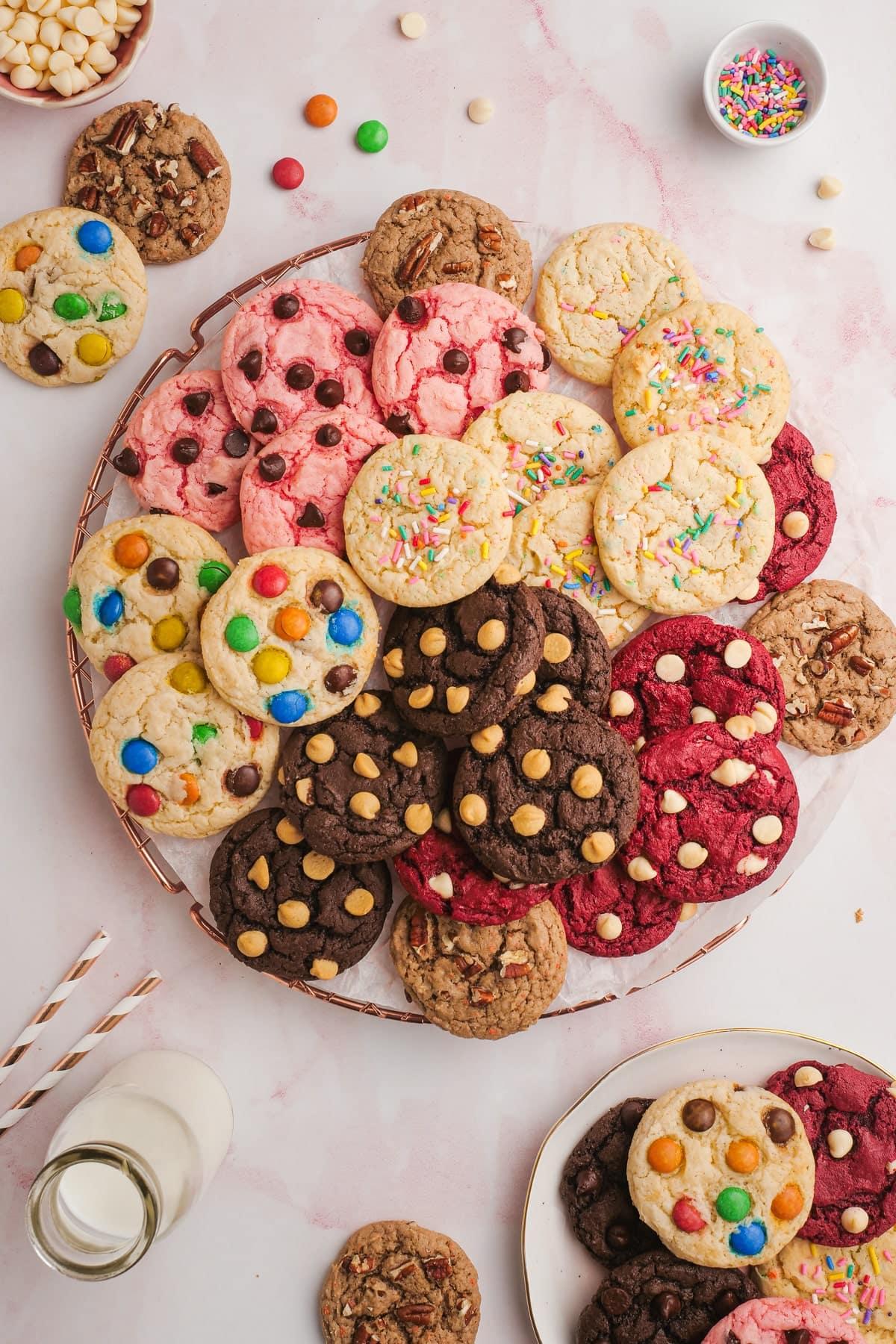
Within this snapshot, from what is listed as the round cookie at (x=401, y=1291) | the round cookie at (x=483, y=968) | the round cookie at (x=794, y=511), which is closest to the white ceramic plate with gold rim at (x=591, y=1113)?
the round cookie at (x=401, y=1291)

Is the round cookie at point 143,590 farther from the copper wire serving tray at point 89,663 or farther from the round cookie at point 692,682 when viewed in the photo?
the round cookie at point 692,682

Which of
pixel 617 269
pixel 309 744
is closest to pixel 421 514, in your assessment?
pixel 309 744

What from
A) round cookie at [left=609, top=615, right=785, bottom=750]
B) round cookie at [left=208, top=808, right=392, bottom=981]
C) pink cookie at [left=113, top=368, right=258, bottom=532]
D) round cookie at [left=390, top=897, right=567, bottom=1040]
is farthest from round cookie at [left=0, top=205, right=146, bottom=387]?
round cookie at [left=390, top=897, right=567, bottom=1040]

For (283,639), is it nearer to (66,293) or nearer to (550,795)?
(550,795)

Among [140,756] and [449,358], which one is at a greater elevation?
[449,358]

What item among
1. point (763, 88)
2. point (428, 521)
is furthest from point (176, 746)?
point (763, 88)

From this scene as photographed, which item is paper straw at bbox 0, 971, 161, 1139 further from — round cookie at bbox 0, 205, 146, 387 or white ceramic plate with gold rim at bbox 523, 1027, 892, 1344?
round cookie at bbox 0, 205, 146, 387

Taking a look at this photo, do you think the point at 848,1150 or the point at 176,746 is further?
the point at 848,1150

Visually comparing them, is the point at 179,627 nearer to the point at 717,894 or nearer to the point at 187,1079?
the point at 187,1079
